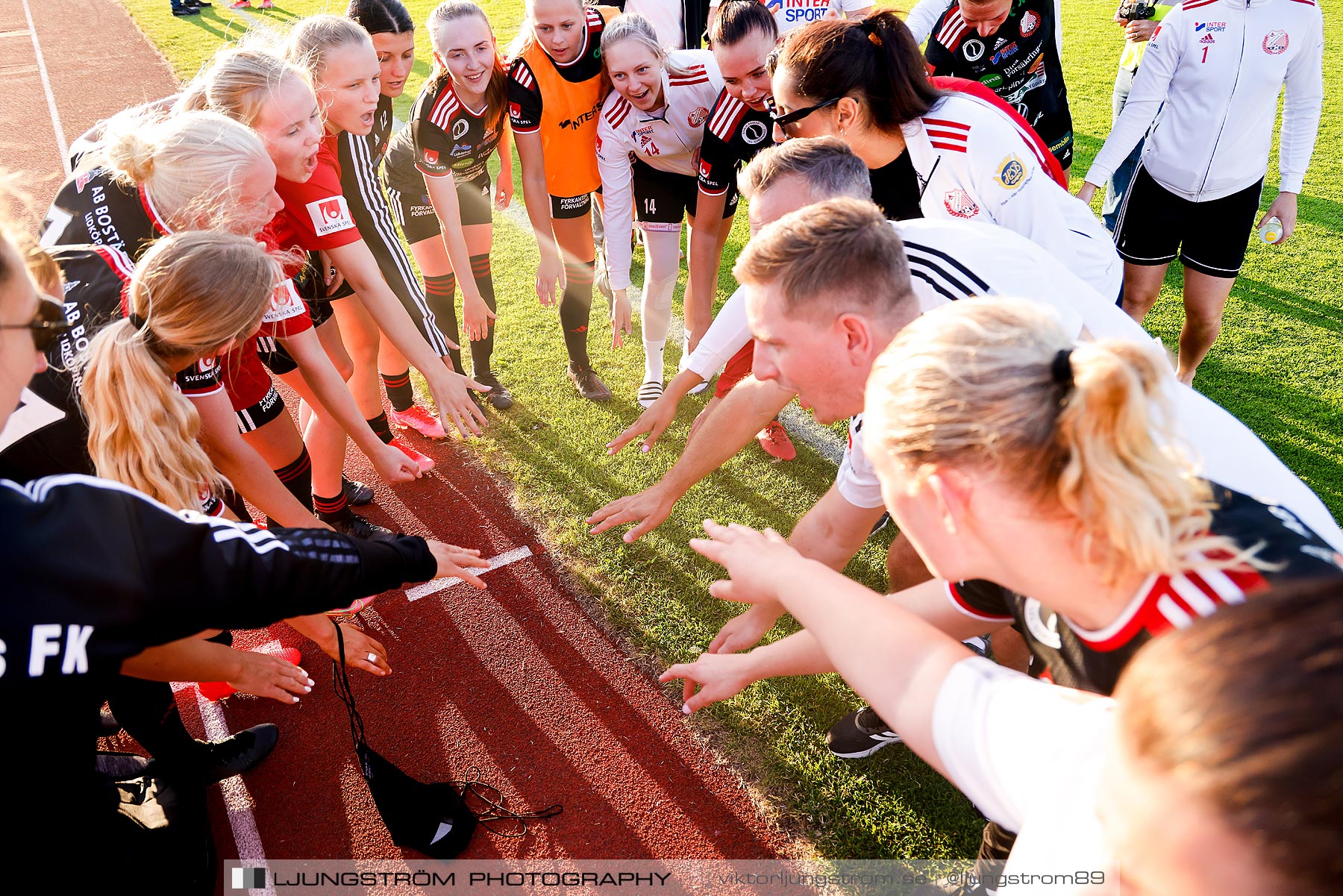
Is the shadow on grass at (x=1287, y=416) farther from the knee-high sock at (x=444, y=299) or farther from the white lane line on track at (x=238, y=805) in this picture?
the white lane line on track at (x=238, y=805)

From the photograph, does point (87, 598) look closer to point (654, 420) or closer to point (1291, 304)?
point (654, 420)

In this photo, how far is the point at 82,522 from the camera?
1.42 m

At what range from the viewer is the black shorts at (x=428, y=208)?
4.71 meters

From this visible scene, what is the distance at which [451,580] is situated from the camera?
155 inches

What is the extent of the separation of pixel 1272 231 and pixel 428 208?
4700mm

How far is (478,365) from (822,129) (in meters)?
2.76

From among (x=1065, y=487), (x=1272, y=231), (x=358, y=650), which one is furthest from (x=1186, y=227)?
(x=358, y=650)

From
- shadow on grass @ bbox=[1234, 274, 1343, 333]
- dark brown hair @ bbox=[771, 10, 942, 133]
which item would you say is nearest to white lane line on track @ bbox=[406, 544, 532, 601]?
dark brown hair @ bbox=[771, 10, 942, 133]

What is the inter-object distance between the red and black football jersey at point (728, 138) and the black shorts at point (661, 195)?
1.07 ft

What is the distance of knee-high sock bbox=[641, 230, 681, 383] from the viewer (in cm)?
476

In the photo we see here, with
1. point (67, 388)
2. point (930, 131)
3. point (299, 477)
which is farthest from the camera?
point (299, 477)

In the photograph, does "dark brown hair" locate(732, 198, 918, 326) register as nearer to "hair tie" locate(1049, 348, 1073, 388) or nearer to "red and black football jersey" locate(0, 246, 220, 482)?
"hair tie" locate(1049, 348, 1073, 388)

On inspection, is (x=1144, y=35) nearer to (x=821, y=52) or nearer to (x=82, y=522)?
(x=821, y=52)

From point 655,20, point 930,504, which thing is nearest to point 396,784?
point 930,504
